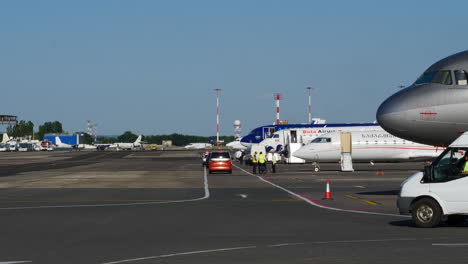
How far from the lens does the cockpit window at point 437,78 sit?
26.1 metres

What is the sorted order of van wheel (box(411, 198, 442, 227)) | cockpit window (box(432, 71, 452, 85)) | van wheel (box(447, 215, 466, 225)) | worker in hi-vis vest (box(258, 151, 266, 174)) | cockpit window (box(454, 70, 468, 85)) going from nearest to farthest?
van wheel (box(411, 198, 442, 227)) → van wheel (box(447, 215, 466, 225)) → cockpit window (box(454, 70, 468, 85)) → cockpit window (box(432, 71, 452, 85)) → worker in hi-vis vest (box(258, 151, 266, 174))

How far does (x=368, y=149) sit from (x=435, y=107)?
37231 millimetres

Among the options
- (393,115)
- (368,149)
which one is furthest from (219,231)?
(368,149)

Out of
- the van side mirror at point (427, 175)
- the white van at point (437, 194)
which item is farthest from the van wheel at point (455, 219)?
the van side mirror at point (427, 175)

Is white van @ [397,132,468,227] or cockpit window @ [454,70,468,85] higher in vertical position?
cockpit window @ [454,70,468,85]

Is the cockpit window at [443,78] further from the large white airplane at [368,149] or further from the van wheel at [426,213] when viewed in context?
the large white airplane at [368,149]

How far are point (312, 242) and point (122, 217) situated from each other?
7922 millimetres

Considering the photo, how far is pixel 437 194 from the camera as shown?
60.1 feet

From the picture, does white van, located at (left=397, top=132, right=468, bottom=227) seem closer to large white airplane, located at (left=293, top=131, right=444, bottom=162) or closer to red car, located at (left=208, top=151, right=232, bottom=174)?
red car, located at (left=208, top=151, right=232, bottom=174)

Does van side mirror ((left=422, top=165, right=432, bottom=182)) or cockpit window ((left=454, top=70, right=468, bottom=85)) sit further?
cockpit window ((left=454, top=70, right=468, bottom=85))

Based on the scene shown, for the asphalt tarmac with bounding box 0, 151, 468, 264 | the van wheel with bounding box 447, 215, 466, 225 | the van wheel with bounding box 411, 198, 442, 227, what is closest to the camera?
the asphalt tarmac with bounding box 0, 151, 468, 264

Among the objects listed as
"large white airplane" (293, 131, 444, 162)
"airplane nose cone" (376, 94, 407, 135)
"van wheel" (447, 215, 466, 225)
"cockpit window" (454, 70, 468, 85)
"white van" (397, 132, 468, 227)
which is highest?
"cockpit window" (454, 70, 468, 85)

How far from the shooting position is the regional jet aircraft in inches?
1010

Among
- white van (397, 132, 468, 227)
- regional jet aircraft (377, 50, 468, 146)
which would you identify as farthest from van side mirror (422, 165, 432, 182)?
regional jet aircraft (377, 50, 468, 146)
